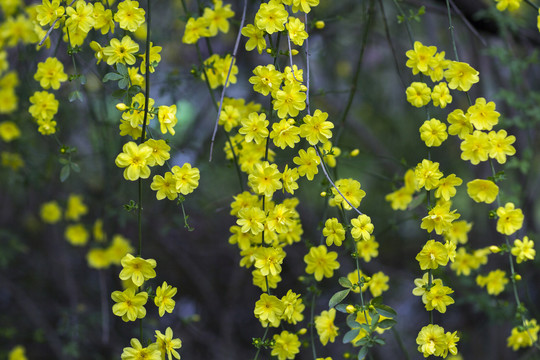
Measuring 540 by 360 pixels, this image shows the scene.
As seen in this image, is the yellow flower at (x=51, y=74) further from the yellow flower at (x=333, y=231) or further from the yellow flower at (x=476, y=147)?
the yellow flower at (x=476, y=147)

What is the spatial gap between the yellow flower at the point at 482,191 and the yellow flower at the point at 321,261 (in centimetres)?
39

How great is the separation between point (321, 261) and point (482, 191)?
0.45 m

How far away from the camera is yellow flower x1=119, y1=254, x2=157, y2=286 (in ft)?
4.03

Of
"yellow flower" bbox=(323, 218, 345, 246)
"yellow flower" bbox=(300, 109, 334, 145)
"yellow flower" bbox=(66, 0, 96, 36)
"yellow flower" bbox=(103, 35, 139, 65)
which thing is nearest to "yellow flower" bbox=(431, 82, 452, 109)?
"yellow flower" bbox=(300, 109, 334, 145)

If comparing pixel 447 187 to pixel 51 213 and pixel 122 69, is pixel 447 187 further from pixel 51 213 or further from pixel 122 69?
pixel 51 213

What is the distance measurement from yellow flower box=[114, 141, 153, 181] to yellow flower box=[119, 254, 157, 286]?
19cm

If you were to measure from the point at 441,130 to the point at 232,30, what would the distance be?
2.22m

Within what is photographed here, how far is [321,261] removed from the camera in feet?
4.77

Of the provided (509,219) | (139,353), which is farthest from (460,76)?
(139,353)

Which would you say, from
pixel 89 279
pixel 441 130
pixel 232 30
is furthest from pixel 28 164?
pixel 441 130

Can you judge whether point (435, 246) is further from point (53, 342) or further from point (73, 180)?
point (73, 180)

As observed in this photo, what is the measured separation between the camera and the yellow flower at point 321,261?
4.69ft

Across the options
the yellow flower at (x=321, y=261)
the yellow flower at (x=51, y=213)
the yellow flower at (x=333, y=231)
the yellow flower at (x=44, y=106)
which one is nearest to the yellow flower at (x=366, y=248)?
the yellow flower at (x=321, y=261)

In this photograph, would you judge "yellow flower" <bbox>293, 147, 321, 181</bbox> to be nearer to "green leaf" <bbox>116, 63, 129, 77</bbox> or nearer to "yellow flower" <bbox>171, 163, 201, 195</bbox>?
"yellow flower" <bbox>171, 163, 201, 195</bbox>
